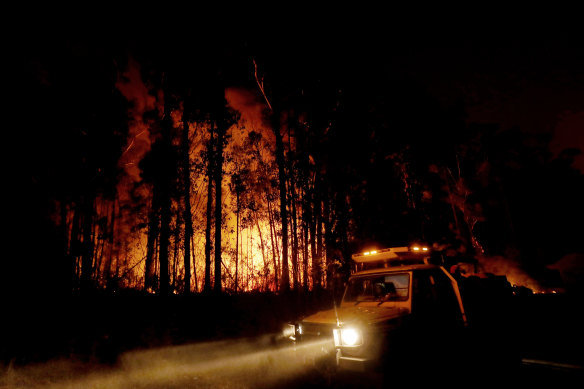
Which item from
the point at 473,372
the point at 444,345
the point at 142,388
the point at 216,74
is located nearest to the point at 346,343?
the point at 444,345

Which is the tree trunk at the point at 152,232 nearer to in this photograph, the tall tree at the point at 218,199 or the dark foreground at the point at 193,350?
the tall tree at the point at 218,199

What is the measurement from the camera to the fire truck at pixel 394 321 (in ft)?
13.5

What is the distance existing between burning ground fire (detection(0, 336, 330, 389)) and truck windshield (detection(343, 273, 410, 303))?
1.33 m

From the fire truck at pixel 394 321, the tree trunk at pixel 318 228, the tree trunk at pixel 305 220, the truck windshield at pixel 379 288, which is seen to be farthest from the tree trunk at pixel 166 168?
the fire truck at pixel 394 321

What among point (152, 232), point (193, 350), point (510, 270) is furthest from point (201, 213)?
point (510, 270)

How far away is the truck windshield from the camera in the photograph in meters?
5.04

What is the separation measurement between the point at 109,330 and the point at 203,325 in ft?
8.76

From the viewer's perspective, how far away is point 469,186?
26.8m

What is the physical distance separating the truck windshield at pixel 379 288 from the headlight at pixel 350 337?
3.67 feet

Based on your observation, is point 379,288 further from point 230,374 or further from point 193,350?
point 193,350

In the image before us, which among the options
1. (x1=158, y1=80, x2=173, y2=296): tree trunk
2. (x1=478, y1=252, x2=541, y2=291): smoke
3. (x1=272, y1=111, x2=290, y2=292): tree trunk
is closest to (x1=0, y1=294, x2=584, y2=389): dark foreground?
(x1=272, y1=111, x2=290, y2=292): tree trunk

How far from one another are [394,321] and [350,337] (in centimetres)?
65

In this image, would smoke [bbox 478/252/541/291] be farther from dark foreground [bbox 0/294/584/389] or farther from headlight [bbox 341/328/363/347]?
headlight [bbox 341/328/363/347]

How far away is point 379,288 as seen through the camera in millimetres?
5277
